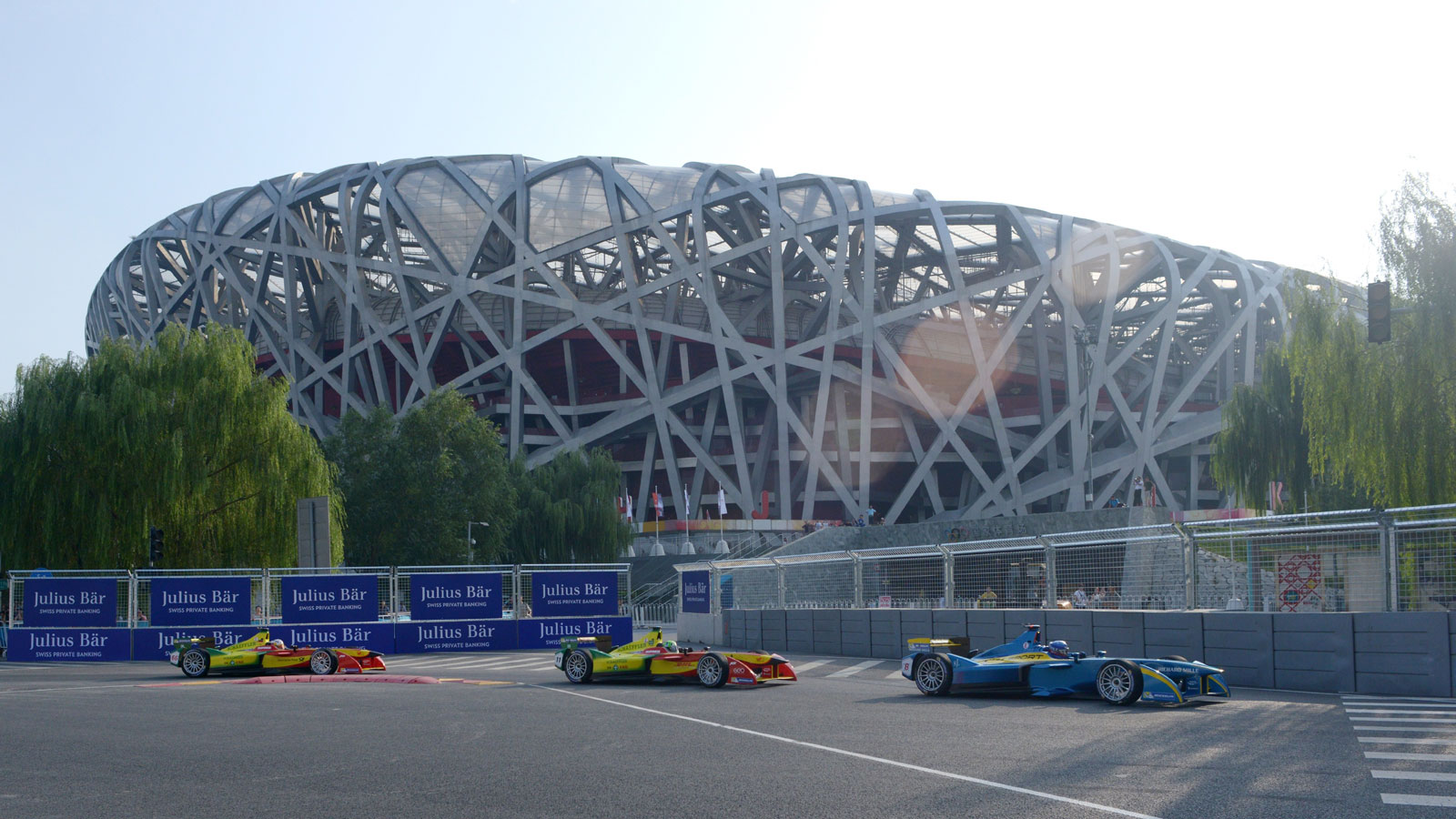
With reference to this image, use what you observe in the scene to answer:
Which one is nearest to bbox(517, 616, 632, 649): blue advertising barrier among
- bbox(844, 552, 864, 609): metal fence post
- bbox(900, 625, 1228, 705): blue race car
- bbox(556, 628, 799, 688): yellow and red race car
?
bbox(844, 552, 864, 609): metal fence post

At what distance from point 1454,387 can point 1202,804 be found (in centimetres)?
1655

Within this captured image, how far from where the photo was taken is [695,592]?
2914 cm

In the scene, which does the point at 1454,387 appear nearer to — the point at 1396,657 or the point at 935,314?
the point at 1396,657

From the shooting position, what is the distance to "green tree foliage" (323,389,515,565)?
46.5 metres

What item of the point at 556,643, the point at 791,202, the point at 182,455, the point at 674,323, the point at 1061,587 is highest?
the point at 791,202

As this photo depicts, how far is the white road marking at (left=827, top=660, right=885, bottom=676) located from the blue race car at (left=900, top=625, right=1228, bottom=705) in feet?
11.9

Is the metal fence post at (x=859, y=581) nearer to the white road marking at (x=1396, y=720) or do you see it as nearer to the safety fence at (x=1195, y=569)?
the safety fence at (x=1195, y=569)

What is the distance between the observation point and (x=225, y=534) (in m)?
30.3

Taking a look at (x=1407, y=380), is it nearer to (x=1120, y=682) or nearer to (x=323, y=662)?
(x=1120, y=682)

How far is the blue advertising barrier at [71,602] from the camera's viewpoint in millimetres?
24469

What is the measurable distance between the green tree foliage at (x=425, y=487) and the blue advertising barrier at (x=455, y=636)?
19.3 m

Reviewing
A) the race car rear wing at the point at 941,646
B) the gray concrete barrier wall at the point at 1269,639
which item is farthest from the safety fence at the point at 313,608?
the race car rear wing at the point at 941,646

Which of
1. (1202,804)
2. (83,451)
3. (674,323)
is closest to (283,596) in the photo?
(83,451)

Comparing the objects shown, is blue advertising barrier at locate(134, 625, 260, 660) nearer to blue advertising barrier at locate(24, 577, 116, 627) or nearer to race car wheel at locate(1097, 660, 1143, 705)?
blue advertising barrier at locate(24, 577, 116, 627)
